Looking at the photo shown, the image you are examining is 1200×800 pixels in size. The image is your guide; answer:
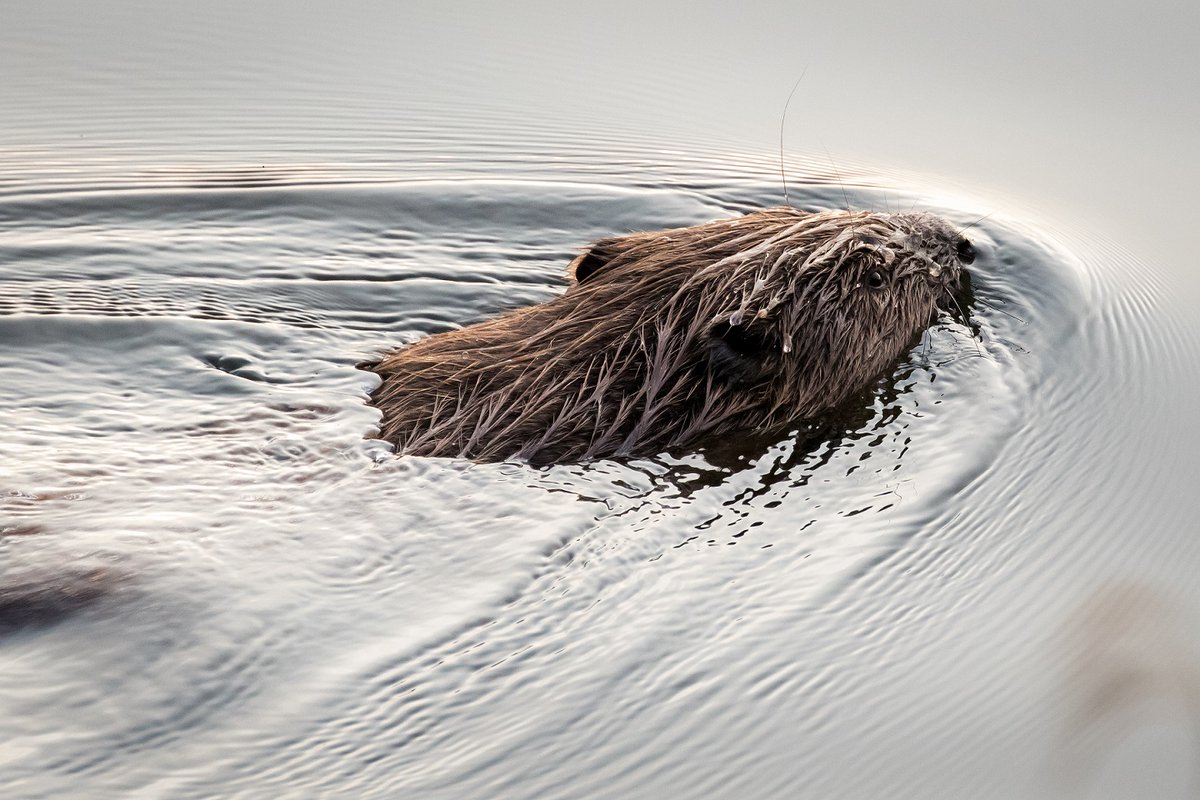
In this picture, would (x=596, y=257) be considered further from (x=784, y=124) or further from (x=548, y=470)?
(x=784, y=124)

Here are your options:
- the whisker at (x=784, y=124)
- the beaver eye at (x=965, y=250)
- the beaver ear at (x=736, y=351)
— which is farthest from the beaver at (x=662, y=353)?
the whisker at (x=784, y=124)

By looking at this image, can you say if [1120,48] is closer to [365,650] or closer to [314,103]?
[314,103]

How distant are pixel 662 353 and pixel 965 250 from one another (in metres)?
1.71

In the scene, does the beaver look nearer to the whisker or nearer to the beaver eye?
the beaver eye

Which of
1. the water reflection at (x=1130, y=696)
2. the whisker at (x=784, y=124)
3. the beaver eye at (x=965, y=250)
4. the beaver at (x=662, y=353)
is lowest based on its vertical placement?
the water reflection at (x=1130, y=696)

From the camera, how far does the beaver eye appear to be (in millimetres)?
4969

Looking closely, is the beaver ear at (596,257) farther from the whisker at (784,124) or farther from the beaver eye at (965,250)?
the whisker at (784,124)

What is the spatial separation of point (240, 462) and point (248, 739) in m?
1.01

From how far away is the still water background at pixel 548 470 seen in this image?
2.92 metres

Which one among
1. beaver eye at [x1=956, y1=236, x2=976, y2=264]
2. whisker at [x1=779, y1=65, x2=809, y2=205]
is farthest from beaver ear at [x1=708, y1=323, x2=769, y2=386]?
whisker at [x1=779, y1=65, x2=809, y2=205]

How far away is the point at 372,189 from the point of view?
220 inches

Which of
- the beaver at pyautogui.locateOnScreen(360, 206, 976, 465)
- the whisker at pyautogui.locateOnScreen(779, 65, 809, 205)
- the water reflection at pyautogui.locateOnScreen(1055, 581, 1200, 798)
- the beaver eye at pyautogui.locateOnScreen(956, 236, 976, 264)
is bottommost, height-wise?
the water reflection at pyautogui.locateOnScreen(1055, 581, 1200, 798)

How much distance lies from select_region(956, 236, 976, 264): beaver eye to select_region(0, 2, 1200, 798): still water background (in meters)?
0.15

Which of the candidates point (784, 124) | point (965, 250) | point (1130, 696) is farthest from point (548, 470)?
point (784, 124)
